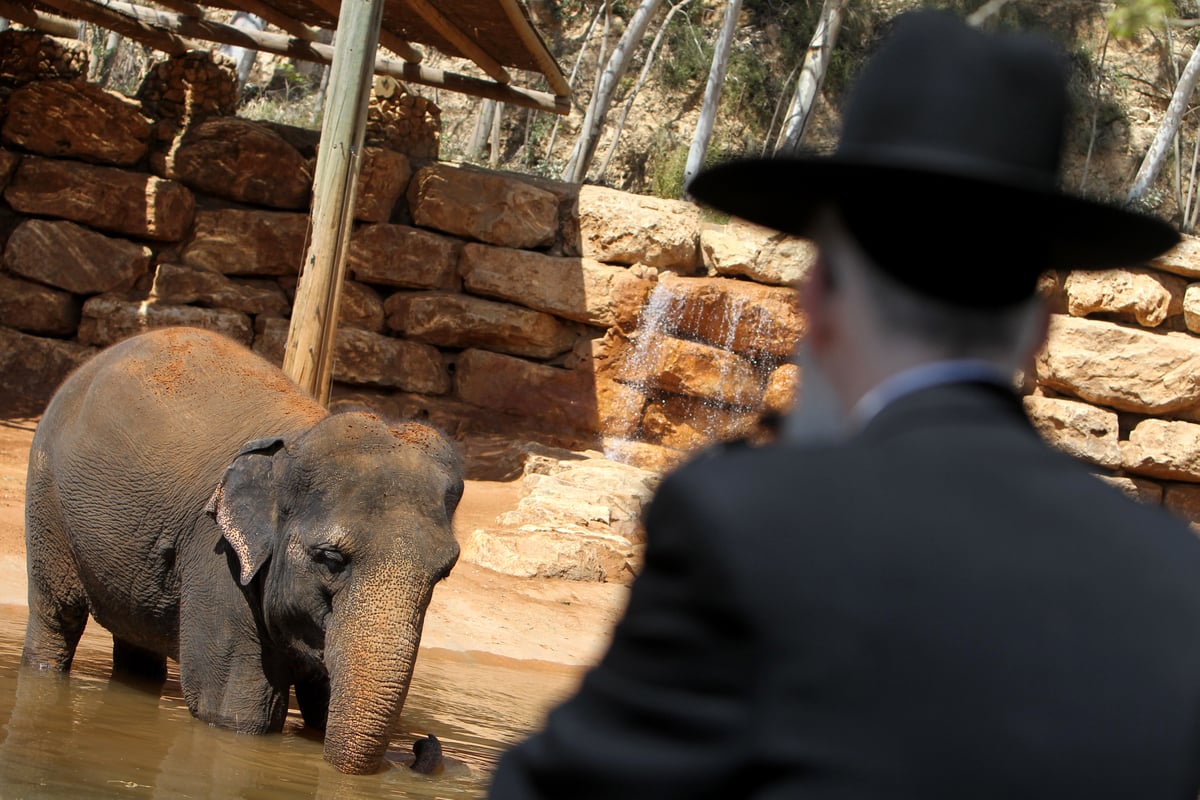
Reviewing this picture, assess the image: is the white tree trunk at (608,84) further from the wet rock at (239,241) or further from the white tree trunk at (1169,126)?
the white tree trunk at (1169,126)

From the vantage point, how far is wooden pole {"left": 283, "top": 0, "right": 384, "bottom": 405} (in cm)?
940

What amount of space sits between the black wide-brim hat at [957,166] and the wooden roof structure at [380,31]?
1100 cm

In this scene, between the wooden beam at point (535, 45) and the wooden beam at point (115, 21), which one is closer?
the wooden beam at point (535, 45)

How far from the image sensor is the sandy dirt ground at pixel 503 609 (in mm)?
8359

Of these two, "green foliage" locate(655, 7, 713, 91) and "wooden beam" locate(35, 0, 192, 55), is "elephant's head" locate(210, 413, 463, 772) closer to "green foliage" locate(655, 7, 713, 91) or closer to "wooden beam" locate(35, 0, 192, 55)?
"wooden beam" locate(35, 0, 192, 55)

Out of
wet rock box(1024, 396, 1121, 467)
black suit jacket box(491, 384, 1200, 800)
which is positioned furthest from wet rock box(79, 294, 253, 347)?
black suit jacket box(491, 384, 1200, 800)

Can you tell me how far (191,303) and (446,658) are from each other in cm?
698

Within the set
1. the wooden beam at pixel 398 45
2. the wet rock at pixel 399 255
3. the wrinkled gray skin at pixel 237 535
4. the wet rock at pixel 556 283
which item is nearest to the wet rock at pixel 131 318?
the wet rock at pixel 399 255

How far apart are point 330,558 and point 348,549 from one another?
93 millimetres

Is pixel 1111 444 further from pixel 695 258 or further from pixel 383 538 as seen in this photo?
pixel 383 538

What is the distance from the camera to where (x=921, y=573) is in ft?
3.61

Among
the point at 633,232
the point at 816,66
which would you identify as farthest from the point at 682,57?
the point at 633,232

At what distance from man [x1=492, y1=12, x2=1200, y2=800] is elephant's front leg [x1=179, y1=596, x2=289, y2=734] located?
4466 mm

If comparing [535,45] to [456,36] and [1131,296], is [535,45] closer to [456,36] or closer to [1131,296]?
[456,36]
